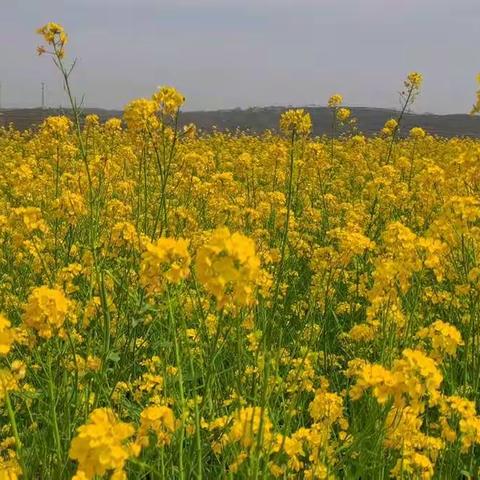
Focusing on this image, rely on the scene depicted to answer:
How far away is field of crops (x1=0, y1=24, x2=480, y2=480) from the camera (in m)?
1.77

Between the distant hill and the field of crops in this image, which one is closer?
the field of crops

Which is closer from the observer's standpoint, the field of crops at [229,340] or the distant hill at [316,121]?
the field of crops at [229,340]

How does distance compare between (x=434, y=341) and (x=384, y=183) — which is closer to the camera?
(x=434, y=341)

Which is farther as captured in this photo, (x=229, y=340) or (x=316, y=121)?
(x=316, y=121)

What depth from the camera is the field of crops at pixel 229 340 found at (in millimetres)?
1768

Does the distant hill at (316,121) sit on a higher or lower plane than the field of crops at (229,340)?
higher

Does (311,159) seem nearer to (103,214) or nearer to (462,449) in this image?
(103,214)

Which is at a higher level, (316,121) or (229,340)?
(316,121)

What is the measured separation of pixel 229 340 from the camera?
3426 mm

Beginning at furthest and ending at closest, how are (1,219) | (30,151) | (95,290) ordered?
(30,151), (1,219), (95,290)

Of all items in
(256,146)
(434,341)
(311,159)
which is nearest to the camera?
(434,341)

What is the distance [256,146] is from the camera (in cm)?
1207

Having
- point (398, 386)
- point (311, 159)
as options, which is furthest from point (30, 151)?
point (398, 386)

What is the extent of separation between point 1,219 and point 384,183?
299 centimetres
